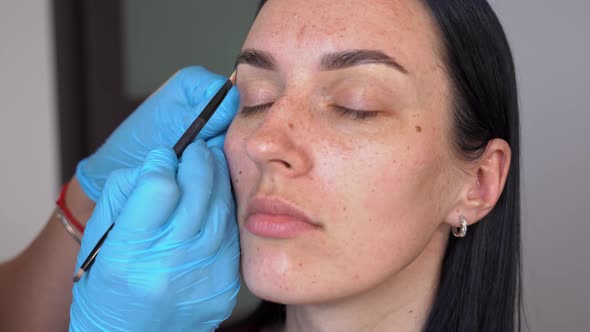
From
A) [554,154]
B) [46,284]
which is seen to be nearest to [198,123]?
[46,284]

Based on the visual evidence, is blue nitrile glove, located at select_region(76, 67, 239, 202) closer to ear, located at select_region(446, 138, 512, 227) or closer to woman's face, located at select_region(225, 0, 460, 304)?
woman's face, located at select_region(225, 0, 460, 304)

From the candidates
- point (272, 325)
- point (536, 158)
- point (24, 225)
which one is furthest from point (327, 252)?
point (24, 225)

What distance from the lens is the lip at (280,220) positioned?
1005mm

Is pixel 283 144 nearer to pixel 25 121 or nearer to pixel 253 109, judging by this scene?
pixel 253 109

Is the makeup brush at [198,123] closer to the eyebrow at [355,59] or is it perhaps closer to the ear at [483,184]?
the eyebrow at [355,59]

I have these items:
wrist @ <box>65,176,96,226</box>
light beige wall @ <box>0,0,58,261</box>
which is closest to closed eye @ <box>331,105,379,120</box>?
wrist @ <box>65,176,96,226</box>

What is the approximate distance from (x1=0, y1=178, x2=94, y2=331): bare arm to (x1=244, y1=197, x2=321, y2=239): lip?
2.17 feet

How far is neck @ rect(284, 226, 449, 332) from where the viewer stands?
1170mm

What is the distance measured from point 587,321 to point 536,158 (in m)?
→ 0.59

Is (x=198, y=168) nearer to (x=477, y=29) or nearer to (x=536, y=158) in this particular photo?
(x=477, y=29)

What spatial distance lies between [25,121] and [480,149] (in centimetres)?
189

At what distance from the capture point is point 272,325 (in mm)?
1483

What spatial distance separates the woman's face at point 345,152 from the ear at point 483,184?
90 millimetres

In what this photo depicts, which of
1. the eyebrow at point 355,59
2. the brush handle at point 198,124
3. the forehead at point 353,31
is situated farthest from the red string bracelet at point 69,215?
the eyebrow at point 355,59
